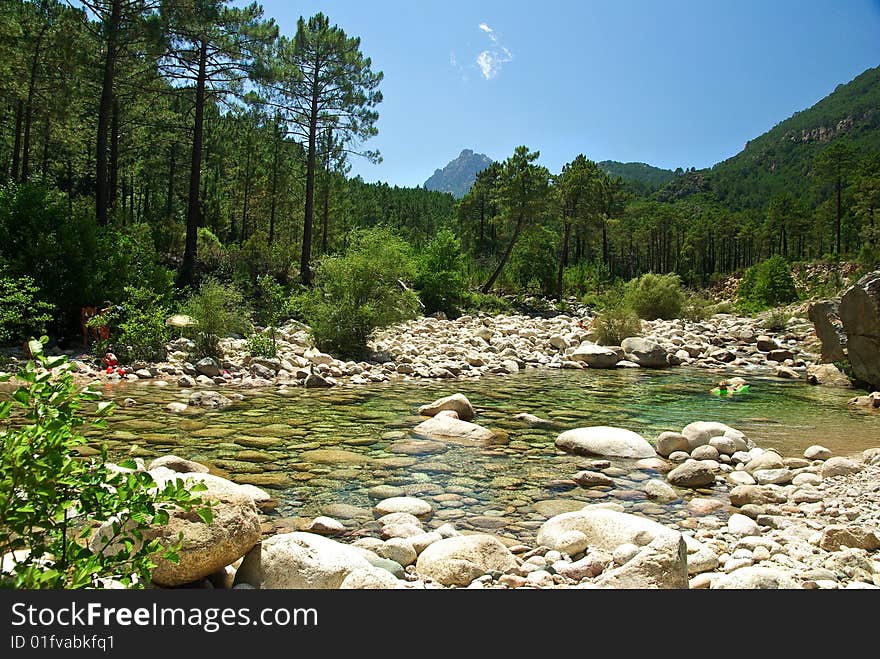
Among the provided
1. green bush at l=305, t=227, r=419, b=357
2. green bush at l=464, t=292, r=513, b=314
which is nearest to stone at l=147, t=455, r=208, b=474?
green bush at l=305, t=227, r=419, b=357

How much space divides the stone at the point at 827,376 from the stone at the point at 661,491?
9.19 meters

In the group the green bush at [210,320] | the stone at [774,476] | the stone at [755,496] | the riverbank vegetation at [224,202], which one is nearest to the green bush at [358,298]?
the riverbank vegetation at [224,202]

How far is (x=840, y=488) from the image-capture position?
4.81 metres

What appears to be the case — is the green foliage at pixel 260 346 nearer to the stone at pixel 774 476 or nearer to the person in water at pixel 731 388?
the person in water at pixel 731 388

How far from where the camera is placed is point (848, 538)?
3.52 meters

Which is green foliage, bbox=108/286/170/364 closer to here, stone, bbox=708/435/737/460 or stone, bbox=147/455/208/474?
stone, bbox=147/455/208/474

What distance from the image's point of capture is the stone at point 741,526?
13.0 feet

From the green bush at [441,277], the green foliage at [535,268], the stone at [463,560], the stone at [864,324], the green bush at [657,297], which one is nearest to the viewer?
the stone at [463,560]

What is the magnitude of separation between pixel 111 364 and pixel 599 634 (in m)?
11.4

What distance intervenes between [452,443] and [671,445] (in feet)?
8.35

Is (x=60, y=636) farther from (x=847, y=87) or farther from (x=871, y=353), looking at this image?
(x=847, y=87)

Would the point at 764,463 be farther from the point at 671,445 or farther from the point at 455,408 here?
the point at 455,408

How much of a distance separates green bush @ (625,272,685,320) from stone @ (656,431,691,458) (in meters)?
19.8

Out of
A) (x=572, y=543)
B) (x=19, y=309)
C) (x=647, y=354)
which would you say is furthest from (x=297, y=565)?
(x=647, y=354)
